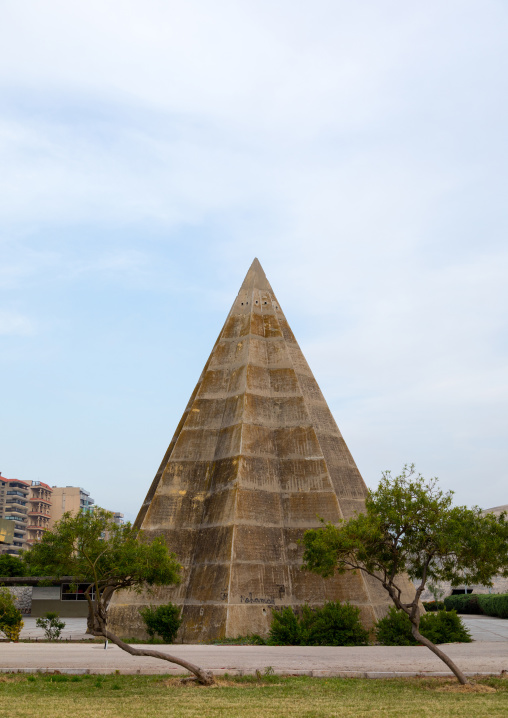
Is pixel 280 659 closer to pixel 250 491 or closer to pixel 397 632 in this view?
pixel 397 632

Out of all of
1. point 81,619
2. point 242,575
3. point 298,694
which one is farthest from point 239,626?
point 81,619

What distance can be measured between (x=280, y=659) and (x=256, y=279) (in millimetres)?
27610

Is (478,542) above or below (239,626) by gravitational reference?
above

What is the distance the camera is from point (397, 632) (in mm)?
26984

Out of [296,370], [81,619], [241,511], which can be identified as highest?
[296,370]

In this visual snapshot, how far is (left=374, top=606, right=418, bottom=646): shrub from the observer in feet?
88.1

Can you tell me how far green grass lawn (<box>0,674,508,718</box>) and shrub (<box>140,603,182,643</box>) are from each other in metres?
13.5

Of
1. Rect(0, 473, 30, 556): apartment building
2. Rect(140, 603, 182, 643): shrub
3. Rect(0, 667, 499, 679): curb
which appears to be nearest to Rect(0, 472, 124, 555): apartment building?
Result: Rect(0, 473, 30, 556): apartment building

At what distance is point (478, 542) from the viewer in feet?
55.8

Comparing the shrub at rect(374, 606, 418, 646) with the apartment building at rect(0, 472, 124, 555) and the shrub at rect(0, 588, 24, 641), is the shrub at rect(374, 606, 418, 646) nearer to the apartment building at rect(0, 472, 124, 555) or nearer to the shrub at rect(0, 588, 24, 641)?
the shrub at rect(0, 588, 24, 641)

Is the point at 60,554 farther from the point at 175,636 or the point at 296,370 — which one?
the point at 296,370

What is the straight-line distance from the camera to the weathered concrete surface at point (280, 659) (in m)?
17.2

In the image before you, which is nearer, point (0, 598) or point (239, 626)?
point (0, 598)

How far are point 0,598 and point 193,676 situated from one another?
11.4 m
